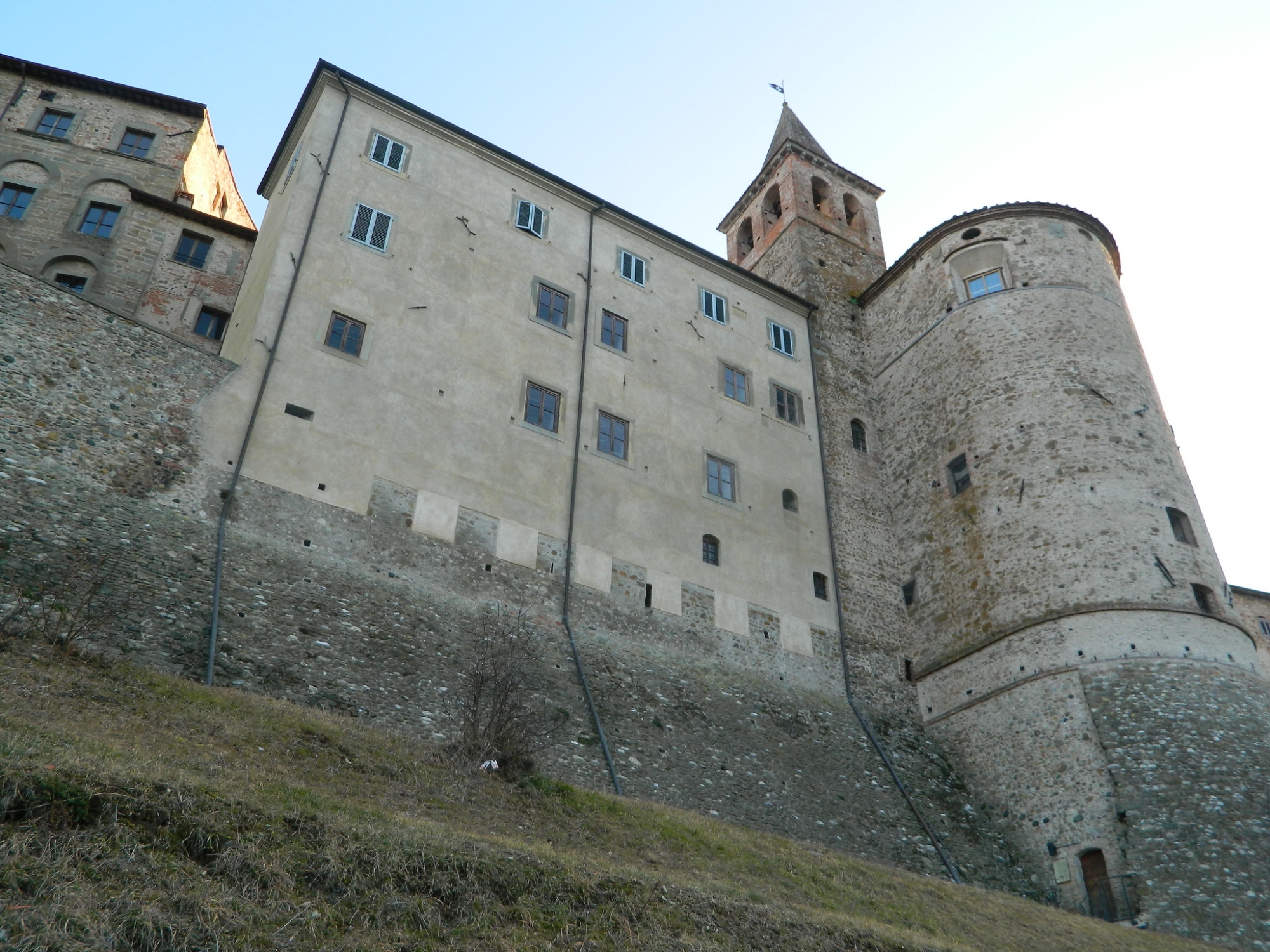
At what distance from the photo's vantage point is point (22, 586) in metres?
11.8

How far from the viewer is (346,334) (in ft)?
58.9

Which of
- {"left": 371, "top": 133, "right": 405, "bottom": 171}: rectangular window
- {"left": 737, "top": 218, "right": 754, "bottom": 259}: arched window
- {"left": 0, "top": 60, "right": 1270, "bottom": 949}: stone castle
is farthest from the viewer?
{"left": 737, "top": 218, "right": 754, "bottom": 259}: arched window

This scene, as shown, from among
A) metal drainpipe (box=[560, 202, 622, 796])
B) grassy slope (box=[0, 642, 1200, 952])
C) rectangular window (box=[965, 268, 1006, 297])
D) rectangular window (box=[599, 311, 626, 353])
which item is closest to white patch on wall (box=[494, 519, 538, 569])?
metal drainpipe (box=[560, 202, 622, 796])

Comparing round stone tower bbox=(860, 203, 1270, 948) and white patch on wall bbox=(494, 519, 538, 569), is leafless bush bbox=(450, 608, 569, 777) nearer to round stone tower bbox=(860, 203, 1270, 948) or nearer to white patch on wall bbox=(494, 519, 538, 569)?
white patch on wall bbox=(494, 519, 538, 569)

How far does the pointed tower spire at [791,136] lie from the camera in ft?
113

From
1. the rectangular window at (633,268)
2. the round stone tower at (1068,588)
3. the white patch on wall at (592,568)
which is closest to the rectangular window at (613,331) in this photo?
the rectangular window at (633,268)

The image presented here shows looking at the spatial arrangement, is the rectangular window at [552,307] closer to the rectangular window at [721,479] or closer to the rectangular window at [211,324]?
the rectangular window at [721,479]

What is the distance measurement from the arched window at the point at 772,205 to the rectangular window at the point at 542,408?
16.0m

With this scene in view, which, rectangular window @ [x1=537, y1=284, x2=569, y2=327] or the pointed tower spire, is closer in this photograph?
rectangular window @ [x1=537, y1=284, x2=569, y2=327]

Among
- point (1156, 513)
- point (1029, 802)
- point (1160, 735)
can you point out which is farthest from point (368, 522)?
point (1156, 513)

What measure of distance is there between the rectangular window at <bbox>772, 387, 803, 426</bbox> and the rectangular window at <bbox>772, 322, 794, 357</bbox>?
136cm

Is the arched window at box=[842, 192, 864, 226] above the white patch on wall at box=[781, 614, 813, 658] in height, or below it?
above

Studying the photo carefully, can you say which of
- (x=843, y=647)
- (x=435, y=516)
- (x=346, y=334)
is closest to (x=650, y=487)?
(x=435, y=516)

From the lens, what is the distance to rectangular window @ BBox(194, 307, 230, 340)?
2120cm
